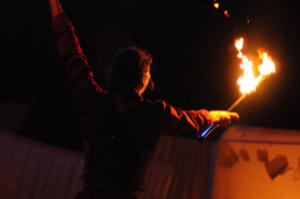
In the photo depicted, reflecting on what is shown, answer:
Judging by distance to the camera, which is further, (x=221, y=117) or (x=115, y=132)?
(x=221, y=117)

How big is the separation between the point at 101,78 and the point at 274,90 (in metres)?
4.36

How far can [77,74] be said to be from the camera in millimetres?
1584

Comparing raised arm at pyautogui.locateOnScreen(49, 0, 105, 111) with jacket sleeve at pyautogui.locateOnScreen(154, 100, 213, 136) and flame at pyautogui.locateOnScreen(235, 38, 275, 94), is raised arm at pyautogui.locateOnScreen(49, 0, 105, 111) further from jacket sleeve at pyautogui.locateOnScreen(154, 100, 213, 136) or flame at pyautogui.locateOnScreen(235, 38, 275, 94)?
flame at pyautogui.locateOnScreen(235, 38, 275, 94)

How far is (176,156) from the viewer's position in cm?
398

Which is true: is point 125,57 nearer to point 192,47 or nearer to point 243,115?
point 243,115

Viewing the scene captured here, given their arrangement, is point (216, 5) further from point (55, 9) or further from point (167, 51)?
point (55, 9)

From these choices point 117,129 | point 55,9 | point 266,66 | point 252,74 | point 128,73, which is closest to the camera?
point 117,129

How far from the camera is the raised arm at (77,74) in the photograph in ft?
5.06

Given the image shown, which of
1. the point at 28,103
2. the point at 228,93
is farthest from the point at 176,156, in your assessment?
the point at 28,103

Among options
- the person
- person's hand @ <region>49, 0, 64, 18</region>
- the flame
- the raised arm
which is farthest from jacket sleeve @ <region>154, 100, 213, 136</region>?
the flame

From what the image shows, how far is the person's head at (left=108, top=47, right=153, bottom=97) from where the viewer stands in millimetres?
1613

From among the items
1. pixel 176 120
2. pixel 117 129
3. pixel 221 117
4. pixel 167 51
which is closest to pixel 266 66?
pixel 221 117

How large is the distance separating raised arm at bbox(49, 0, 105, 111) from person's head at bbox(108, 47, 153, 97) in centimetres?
10

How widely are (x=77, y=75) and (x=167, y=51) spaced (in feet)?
14.0
